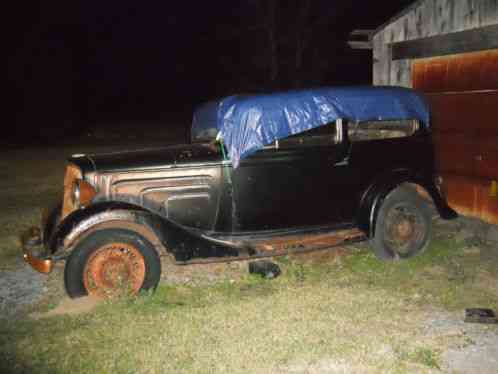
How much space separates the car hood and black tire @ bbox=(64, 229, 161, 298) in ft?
2.33

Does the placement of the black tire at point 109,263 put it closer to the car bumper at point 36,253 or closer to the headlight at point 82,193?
the car bumper at point 36,253

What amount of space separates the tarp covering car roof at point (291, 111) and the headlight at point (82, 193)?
143 centimetres

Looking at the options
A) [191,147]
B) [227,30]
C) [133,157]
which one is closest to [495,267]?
[191,147]

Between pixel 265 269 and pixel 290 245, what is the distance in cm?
43

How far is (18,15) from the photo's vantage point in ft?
94.4

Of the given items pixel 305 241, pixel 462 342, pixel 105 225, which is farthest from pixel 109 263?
pixel 462 342

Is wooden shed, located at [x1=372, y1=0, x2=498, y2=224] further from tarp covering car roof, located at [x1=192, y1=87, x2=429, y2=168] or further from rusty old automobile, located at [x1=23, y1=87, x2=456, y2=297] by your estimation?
tarp covering car roof, located at [x1=192, y1=87, x2=429, y2=168]

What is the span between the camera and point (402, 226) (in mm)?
6246

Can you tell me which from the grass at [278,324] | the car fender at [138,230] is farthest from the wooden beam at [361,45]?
the car fender at [138,230]

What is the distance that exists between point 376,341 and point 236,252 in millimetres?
1731

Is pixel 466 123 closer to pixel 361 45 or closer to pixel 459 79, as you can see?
pixel 459 79

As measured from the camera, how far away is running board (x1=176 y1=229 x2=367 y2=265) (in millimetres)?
5422

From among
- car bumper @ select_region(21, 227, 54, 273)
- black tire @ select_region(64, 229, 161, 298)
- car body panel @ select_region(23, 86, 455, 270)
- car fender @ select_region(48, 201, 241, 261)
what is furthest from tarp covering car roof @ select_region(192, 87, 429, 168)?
car bumper @ select_region(21, 227, 54, 273)

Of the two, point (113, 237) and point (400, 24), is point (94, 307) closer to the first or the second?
point (113, 237)
